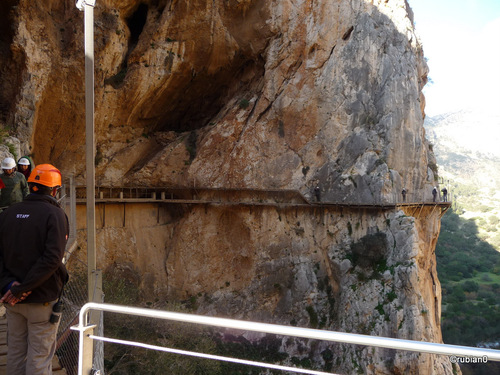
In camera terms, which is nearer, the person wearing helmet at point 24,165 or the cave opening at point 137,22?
the person wearing helmet at point 24,165

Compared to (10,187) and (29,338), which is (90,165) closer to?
(10,187)

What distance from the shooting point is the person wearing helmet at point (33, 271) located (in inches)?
146

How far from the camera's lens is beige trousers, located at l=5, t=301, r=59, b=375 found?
384cm

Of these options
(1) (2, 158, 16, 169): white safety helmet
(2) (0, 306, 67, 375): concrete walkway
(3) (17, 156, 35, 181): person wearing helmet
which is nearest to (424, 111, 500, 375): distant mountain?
(3) (17, 156, 35, 181): person wearing helmet

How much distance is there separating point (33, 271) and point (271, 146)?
20196mm

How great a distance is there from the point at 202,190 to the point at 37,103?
1002cm

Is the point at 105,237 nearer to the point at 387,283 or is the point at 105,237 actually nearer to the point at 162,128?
the point at 162,128

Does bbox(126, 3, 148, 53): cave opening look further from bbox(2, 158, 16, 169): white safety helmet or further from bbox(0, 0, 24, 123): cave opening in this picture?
bbox(2, 158, 16, 169): white safety helmet

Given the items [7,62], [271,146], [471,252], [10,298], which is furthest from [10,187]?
[471,252]

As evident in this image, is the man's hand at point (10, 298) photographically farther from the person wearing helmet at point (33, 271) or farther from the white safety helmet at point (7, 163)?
the white safety helmet at point (7, 163)

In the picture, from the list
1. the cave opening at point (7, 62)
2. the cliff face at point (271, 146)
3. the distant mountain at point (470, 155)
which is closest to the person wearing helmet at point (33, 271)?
the cave opening at point (7, 62)

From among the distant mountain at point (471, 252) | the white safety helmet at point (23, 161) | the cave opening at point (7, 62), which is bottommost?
the distant mountain at point (471, 252)

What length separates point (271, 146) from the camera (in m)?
23.3

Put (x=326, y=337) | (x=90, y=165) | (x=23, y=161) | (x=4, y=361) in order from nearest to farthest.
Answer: (x=326, y=337) → (x=4, y=361) → (x=90, y=165) → (x=23, y=161)
